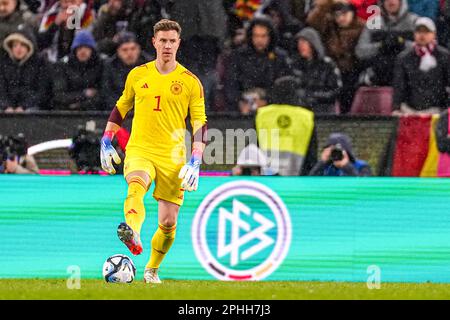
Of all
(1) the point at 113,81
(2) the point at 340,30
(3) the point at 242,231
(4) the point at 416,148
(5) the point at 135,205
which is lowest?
(3) the point at 242,231

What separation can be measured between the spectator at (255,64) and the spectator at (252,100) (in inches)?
3.3

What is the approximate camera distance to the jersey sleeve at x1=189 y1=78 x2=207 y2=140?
1044 cm

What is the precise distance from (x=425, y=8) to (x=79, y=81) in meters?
4.00

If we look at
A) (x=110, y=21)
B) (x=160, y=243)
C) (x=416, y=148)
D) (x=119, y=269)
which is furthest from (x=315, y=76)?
(x=119, y=269)

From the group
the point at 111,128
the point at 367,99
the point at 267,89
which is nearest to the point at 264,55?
the point at 267,89

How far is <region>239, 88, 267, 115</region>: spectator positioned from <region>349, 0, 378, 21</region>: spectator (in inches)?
62.3

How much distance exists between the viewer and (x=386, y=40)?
43.8 feet

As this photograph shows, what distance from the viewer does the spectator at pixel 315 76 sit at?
12.8 m

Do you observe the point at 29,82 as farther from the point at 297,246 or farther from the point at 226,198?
the point at 297,246

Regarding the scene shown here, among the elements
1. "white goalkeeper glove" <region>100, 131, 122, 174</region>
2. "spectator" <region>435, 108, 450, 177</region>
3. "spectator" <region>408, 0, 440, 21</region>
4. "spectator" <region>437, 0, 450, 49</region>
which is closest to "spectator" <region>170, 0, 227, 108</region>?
"spectator" <region>408, 0, 440, 21</region>

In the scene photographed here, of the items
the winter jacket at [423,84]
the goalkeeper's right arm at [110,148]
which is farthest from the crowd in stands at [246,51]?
the goalkeeper's right arm at [110,148]

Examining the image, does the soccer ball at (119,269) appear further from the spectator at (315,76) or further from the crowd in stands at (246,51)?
the spectator at (315,76)

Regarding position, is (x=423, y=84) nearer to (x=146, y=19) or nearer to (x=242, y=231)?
(x=242, y=231)

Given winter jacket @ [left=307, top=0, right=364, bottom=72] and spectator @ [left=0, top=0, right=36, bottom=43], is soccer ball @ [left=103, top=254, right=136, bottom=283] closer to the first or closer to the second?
winter jacket @ [left=307, top=0, right=364, bottom=72]
